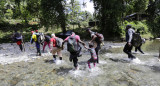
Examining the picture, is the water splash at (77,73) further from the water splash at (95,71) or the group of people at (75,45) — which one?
the water splash at (95,71)

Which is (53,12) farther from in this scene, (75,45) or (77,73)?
(77,73)

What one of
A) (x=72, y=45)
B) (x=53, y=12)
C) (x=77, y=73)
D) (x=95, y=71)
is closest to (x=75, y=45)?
(x=72, y=45)

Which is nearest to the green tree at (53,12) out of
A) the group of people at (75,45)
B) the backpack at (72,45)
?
the group of people at (75,45)

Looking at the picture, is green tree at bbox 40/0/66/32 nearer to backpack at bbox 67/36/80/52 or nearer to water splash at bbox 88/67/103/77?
backpack at bbox 67/36/80/52

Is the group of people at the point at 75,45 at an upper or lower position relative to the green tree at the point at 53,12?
lower

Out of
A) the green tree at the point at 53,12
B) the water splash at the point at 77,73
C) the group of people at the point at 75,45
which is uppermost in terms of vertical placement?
the green tree at the point at 53,12

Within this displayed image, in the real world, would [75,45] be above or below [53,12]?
below

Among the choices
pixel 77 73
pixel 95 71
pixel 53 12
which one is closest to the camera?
pixel 77 73

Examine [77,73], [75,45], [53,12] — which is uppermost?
[53,12]

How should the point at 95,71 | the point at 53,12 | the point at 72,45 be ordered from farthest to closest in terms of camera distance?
the point at 53,12
the point at 95,71
the point at 72,45

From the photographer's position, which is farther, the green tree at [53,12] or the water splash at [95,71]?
the green tree at [53,12]

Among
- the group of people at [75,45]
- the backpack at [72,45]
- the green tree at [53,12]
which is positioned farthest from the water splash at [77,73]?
the green tree at [53,12]

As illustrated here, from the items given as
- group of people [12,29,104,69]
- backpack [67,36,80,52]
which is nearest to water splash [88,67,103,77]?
group of people [12,29,104,69]

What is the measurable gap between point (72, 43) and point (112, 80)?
2669mm
